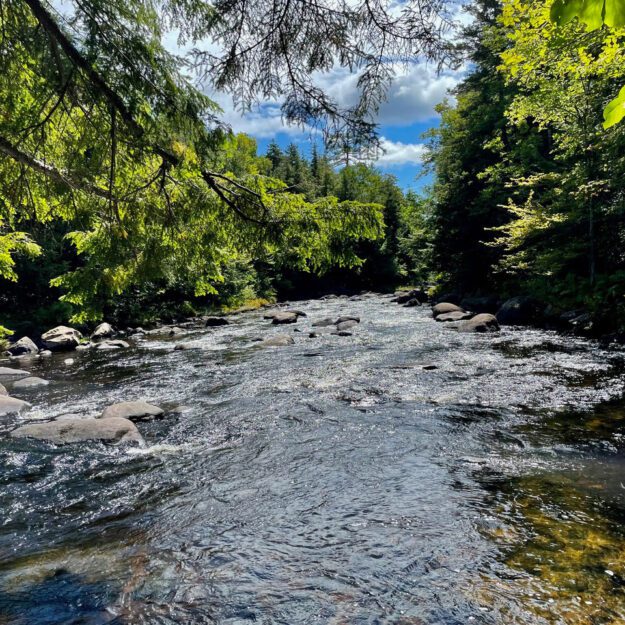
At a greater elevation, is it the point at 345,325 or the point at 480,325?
the point at 480,325

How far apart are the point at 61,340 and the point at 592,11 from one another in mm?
18651

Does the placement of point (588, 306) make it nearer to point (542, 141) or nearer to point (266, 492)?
point (542, 141)

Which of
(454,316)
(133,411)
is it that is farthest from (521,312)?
(133,411)

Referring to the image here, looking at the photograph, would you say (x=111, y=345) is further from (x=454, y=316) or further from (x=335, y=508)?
(x=335, y=508)

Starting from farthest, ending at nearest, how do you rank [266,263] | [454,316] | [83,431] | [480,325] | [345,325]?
[266,263] → [454,316] → [345,325] → [480,325] → [83,431]

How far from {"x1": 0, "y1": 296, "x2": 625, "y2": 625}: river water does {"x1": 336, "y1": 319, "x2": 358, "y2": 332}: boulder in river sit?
26.1ft

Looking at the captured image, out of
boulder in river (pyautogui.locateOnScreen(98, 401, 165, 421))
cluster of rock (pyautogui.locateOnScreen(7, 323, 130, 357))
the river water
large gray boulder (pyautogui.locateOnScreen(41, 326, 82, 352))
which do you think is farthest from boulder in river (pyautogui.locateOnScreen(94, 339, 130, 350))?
boulder in river (pyautogui.locateOnScreen(98, 401, 165, 421))

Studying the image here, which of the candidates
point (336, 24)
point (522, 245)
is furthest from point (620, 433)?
point (522, 245)

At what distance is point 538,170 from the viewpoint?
863 inches

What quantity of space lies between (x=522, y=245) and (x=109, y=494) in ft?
59.3

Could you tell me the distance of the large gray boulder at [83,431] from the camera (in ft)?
22.4

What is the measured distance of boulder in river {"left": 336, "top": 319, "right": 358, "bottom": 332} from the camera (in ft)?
58.2

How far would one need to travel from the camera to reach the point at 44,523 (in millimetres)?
4672

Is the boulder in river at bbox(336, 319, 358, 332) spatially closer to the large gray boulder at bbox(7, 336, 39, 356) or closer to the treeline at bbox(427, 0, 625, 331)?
the treeline at bbox(427, 0, 625, 331)
